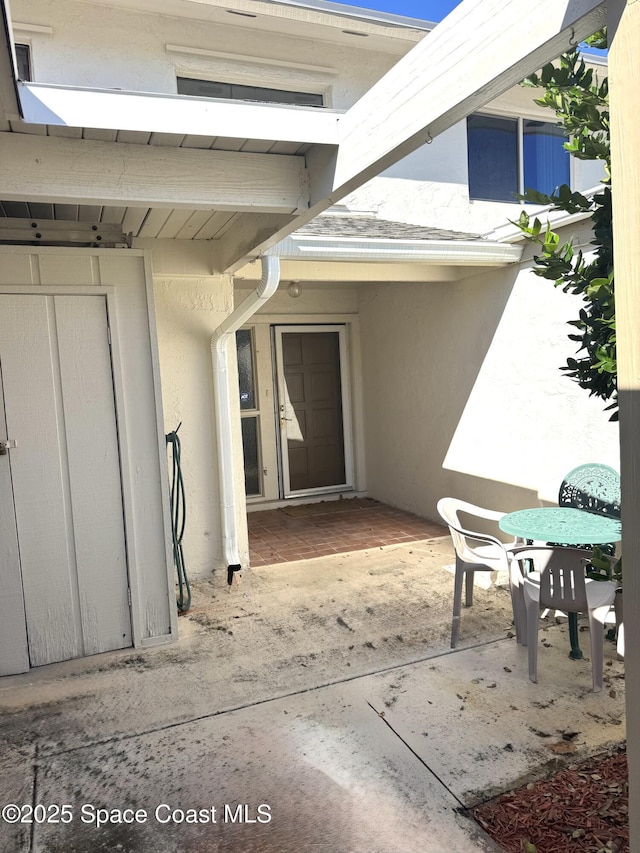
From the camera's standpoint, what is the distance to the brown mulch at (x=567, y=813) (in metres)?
2.22

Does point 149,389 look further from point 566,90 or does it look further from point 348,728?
point 566,90

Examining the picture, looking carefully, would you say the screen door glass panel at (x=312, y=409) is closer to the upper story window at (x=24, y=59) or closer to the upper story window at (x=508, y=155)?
the upper story window at (x=508, y=155)

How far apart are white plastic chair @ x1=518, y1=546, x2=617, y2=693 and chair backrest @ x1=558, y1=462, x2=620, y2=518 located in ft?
3.24

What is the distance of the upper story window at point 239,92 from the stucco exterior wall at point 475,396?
2.40 meters

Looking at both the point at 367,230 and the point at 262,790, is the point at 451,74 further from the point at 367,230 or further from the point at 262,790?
the point at 367,230

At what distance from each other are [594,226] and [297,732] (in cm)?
262

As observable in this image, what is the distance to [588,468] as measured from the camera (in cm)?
451

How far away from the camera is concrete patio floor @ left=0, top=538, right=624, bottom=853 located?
2406mm

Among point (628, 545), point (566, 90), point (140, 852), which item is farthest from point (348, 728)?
point (566, 90)

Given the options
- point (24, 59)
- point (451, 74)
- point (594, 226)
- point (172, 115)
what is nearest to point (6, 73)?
point (172, 115)

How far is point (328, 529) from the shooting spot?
274 inches

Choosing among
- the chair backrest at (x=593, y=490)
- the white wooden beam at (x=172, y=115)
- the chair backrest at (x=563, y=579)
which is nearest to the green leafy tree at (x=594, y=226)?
the white wooden beam at (x=172, y=115)

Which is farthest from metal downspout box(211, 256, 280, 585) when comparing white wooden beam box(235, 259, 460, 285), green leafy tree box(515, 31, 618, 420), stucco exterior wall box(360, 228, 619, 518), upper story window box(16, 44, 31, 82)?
green leafy tree box(515, 31, 618, 420)

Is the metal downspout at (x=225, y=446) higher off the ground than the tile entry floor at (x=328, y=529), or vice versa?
the metal downspout at (x=225, y=446)
